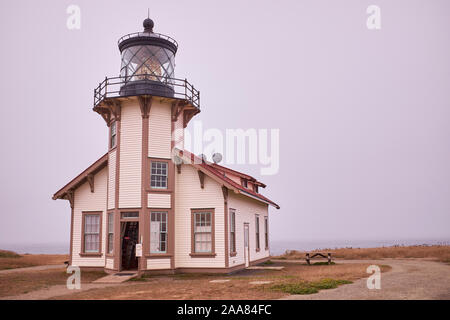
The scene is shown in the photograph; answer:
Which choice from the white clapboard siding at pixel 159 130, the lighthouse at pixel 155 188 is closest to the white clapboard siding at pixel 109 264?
the lighthouse at pixel 155 188

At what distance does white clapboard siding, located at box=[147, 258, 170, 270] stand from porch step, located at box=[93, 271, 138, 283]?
0.70 metres

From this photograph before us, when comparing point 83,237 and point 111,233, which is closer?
point 111,233

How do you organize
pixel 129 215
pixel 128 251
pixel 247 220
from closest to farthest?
1. pixel 129 215
2. pixel 128 251
3. pixel 247 220

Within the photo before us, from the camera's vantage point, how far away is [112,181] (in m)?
20.2

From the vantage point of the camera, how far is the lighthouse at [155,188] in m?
19.2

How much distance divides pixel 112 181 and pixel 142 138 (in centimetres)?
265

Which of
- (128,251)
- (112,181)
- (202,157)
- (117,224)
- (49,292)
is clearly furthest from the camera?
(202,157)

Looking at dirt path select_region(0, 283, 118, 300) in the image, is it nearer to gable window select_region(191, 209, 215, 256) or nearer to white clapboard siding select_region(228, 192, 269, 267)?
gable window select_region(191, 209, 215, 256)

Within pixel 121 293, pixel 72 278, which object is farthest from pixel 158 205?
pixel 121 293

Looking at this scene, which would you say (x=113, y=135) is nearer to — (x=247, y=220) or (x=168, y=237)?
(x=168, y=237)

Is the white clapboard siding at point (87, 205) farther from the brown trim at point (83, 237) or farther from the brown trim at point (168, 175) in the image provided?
the brown trim at point (168, 175)

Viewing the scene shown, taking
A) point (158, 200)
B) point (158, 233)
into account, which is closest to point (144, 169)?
point (158, 200)
